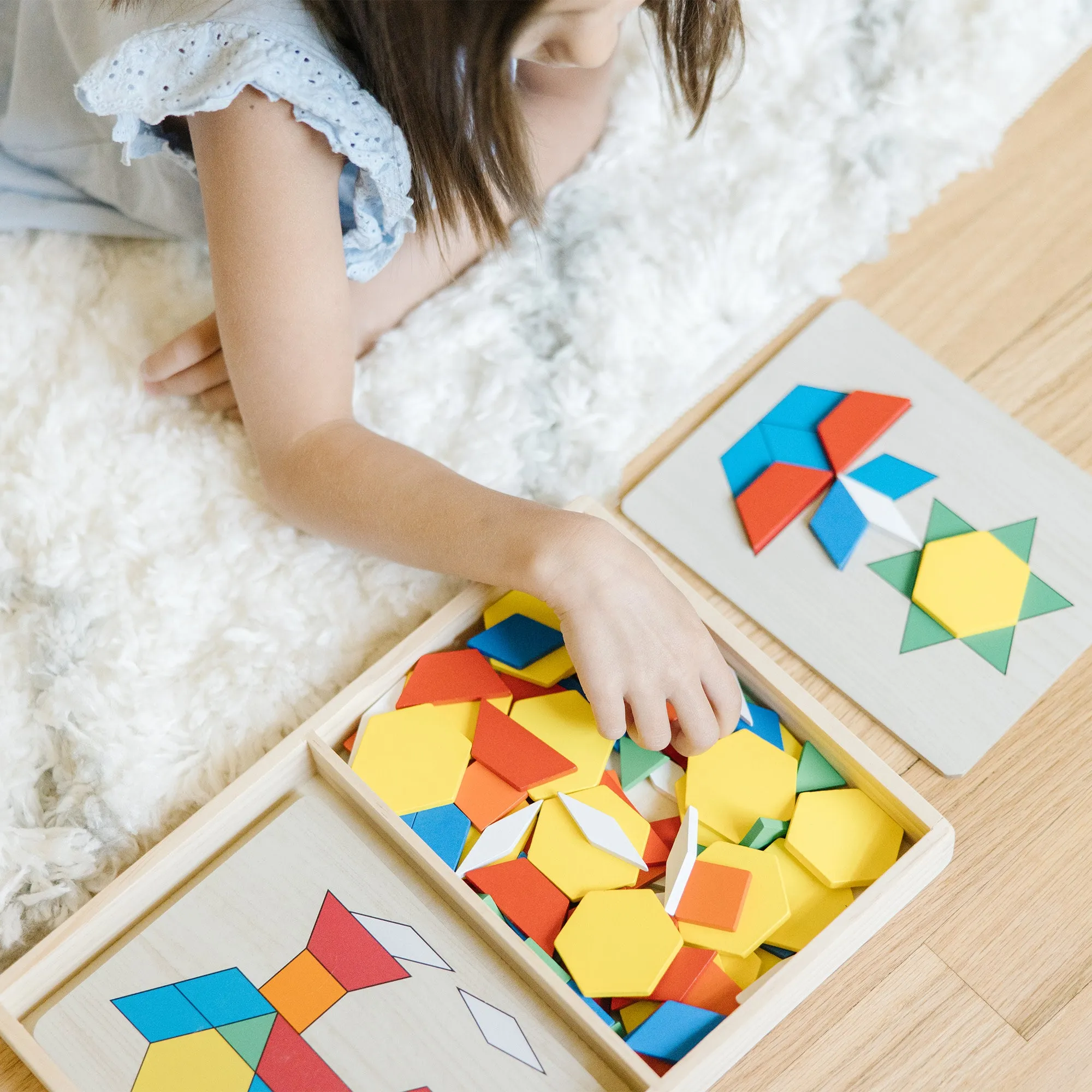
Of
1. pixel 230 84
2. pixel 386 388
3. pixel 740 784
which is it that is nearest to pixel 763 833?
pixel 740 784

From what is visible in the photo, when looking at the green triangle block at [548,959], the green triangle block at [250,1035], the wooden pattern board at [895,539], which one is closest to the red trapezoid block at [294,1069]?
the green triangle block at [250,1035]

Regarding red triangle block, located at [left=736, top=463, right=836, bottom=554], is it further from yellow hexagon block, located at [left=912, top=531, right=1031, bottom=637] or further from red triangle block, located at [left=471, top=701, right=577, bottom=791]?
red triangle block, located at [left=471, top=701, right=577, bottom=791]

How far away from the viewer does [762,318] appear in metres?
0.78

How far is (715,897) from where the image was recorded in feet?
1.85

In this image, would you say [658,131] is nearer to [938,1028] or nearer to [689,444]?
[689,444]

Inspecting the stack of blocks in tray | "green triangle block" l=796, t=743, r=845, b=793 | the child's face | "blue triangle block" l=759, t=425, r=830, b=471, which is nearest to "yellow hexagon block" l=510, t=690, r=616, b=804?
the stack of blocks in tray

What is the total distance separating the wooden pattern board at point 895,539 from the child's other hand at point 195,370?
0.89 ft

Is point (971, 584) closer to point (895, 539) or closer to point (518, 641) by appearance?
point (895, 539)

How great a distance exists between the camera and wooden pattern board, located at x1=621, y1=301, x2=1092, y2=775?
A: 649 millimetres

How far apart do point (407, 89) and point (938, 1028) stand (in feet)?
1.82

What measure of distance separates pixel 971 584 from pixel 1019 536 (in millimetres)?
51

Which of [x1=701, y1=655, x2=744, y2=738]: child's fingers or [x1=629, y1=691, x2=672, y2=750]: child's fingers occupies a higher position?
[x1=629, y1=691, x2=672, y2=750]: child's fingers

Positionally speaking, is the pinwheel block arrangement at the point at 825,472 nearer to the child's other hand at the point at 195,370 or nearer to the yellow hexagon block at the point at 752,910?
the yellow hexagon block at the point at 752,910

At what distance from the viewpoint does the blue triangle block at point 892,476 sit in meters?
0.70
